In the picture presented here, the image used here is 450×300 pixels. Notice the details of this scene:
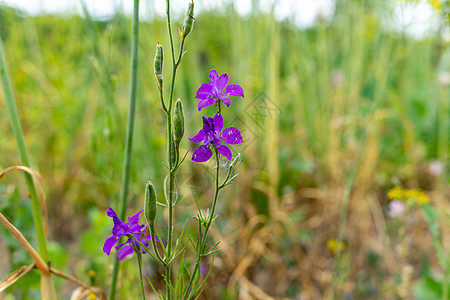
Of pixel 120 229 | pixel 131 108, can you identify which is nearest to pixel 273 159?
pixel 131 108

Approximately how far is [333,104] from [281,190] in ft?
1.71

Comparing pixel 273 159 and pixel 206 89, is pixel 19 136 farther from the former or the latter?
pixel 273 159

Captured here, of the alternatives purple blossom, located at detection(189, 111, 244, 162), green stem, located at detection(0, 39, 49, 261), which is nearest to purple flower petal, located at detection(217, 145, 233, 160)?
purple blossom, located at detection(189, 111, 244, 162)

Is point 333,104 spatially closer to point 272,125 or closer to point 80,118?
point 272,125

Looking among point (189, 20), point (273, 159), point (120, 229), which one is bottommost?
point (273, 159)

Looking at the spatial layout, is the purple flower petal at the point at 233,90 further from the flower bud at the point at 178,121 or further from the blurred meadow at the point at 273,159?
the blurred meadow at the point at 273,159

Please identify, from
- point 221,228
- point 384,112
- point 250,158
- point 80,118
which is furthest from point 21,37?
point 384,112

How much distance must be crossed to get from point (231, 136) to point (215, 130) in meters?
0.02

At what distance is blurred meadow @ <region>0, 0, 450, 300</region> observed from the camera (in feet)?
3.29

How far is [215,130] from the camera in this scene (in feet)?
1.27

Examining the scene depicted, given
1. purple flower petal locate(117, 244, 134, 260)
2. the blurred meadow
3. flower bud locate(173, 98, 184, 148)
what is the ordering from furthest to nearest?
the blurred meadow
purple flower petal locate(117, 244, 134, 260)
flower bud locate(173, 98, 184, 148)

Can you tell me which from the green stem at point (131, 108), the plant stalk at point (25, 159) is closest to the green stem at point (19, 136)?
the plant stalk at point (25, 159)

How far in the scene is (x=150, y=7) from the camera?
1.28 m

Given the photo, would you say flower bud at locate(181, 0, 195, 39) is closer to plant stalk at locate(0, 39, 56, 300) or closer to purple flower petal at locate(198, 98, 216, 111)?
purple flower petal at locate(198, 98, 216, 111)
